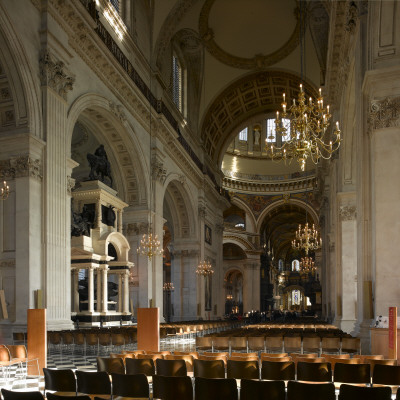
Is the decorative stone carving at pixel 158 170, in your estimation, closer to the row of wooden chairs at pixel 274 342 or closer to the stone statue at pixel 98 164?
the stone statue at pixel 98 164

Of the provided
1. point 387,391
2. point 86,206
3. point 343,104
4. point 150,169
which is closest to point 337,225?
point 343,104

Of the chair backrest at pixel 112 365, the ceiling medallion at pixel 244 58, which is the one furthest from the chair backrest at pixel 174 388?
the ceiling medallion at pixel 244 58

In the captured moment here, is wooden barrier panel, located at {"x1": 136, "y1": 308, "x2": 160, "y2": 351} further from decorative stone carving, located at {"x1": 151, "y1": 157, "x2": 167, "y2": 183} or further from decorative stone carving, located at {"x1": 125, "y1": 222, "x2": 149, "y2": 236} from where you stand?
decorative stone carving, located at {"x1": 151, "y1": 157, "x2": 167, "y2": 183}

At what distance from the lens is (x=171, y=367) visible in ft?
20.2

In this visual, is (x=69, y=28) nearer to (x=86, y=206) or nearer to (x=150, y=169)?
(x=86, y=206)

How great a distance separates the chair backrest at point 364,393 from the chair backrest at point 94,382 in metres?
2.28

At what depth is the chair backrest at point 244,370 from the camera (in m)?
6.11

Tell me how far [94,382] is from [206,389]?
1187mm

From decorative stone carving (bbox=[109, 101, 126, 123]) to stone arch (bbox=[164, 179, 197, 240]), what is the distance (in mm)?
9028

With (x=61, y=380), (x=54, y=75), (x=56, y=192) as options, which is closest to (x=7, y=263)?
(x=56, y=192)

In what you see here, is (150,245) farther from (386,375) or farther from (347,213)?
(386,375)

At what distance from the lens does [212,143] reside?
33.7 m

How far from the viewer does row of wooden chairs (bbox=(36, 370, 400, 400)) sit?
4.50 m

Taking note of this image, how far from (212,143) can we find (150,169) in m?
12.5
